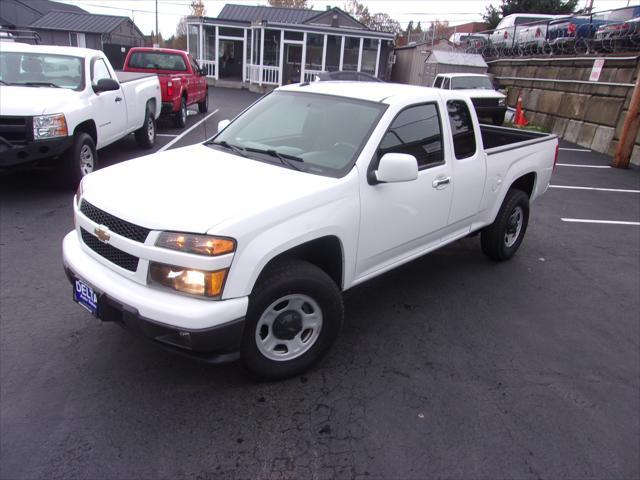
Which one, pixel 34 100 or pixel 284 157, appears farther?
pixel 34 100

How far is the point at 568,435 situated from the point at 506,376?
23.3 inches

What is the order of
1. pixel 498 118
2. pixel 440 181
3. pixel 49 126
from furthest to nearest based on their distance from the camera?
1. pixel 498 118
2. pixel 49 126
3. pixel 440 181

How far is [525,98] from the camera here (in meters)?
19.0

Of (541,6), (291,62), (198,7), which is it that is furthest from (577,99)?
(198,7)

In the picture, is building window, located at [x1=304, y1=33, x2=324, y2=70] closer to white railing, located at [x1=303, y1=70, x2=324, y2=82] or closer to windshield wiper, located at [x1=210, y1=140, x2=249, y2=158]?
white railing, located at [x1=303, y1=70, x2=324, y2=82]

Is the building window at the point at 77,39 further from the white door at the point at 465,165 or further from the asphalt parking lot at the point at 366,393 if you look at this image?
the white door at the point at 465,165

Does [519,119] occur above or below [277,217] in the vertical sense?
below

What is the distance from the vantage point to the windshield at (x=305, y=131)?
137 inches

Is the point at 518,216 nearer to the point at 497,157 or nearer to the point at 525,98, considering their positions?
the point at 497,157

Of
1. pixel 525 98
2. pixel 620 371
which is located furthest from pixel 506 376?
pixel 525 98

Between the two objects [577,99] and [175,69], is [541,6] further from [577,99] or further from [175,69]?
[175,69]

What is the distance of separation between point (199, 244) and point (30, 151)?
182 inches

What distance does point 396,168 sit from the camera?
321cm

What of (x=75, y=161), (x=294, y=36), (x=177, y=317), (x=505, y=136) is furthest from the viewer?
(x=294, y=36)
